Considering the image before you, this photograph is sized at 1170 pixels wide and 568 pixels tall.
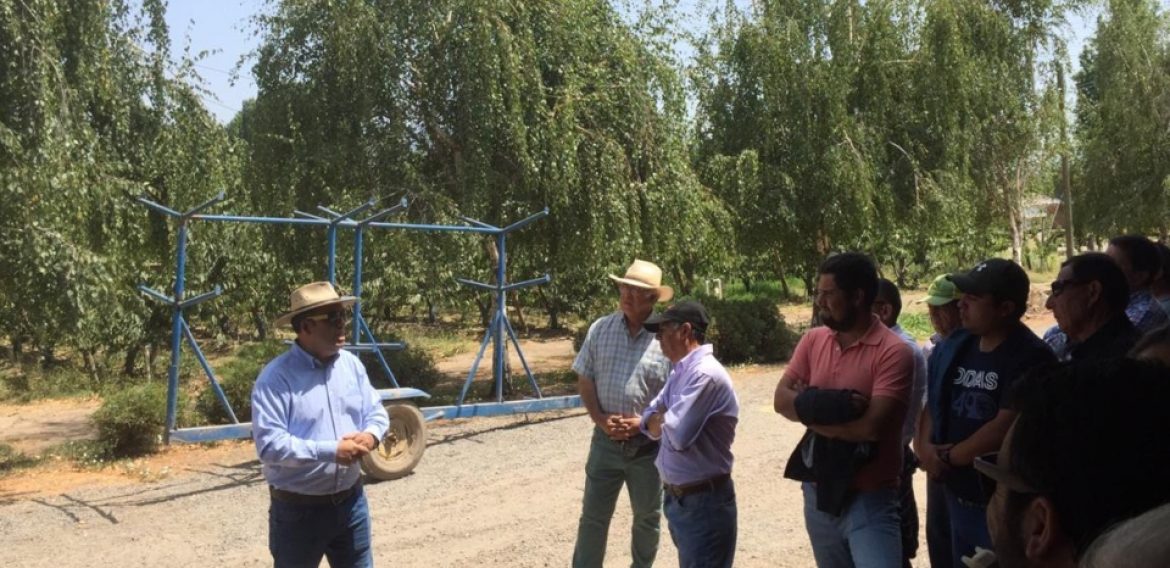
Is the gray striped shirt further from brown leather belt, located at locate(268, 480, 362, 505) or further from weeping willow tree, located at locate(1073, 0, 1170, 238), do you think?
weeping willow tree, located at locate(1073, 0, 1170, 238)

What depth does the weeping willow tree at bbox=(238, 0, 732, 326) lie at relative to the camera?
41.4 feet

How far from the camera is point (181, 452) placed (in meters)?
10.8

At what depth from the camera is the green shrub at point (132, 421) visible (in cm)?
1039

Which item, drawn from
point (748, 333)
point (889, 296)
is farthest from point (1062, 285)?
point (748, 333)

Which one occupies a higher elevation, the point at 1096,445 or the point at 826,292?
the point at 826,292

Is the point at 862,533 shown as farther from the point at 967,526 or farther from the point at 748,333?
the point at 748,333

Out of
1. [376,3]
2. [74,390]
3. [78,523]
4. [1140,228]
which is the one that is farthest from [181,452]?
[1140,228]

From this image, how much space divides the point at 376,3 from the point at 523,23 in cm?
187

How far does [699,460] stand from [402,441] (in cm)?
567

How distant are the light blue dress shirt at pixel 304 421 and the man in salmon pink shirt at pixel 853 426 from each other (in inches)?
71.4

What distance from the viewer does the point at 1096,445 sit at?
126 centimetres

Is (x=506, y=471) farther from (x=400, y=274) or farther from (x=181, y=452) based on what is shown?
(x=400, y=274)

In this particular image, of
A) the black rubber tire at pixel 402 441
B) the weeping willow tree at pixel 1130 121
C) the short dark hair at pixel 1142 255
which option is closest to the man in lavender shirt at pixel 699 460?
the short dark hair at pixel 1142 255

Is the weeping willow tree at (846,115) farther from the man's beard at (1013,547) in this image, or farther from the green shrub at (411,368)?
the man's beard at (1013,547)
